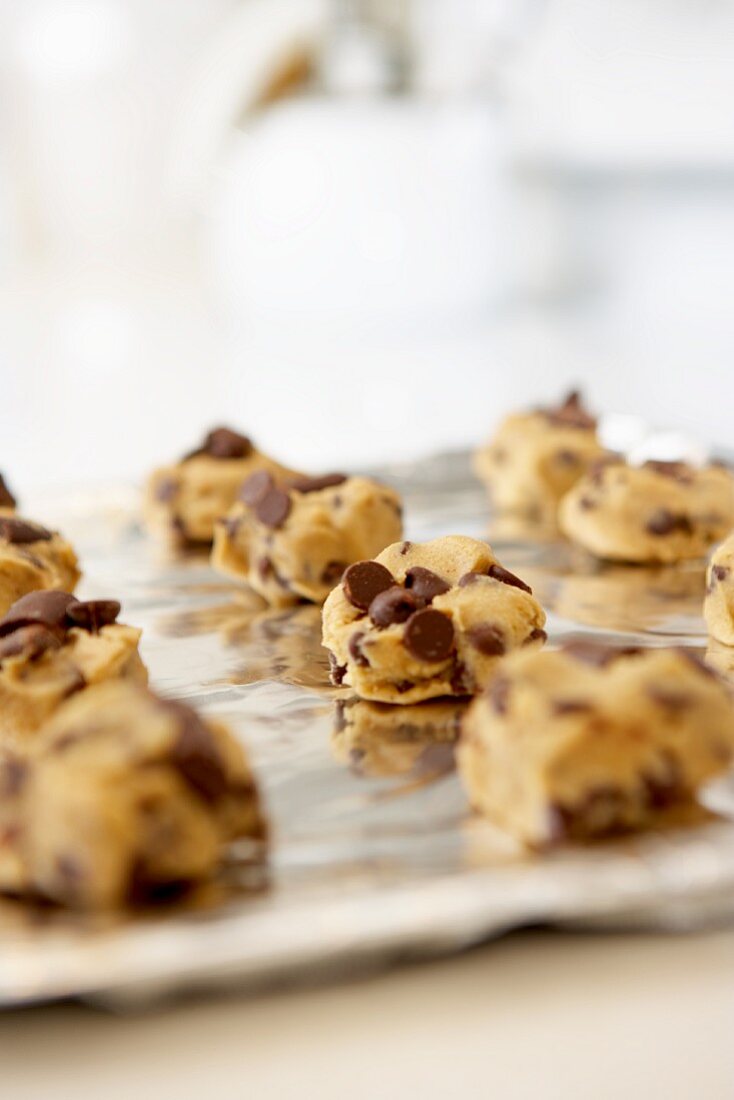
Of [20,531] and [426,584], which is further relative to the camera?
[20,531]

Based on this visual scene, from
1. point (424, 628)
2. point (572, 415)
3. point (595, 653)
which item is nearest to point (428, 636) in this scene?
point (424, 628)

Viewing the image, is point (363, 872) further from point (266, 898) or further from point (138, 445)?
point (138, 445)

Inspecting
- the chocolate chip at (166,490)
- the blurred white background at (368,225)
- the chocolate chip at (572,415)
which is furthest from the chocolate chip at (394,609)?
the blurred white background at (368,225)

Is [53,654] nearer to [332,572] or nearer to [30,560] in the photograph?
[30,560]

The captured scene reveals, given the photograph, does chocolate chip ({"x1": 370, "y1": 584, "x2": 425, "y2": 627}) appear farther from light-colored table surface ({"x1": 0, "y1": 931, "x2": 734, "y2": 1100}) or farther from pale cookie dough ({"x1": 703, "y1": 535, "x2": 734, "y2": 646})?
light-colored table surface ({"x1": 0, "y1": 931, "x2": 734, "y2": 1100})

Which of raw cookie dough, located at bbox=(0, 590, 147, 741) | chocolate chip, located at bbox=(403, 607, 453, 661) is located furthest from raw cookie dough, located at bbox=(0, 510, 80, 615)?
chocolate chip, located at bbox=(403, 607, 453, 661)
